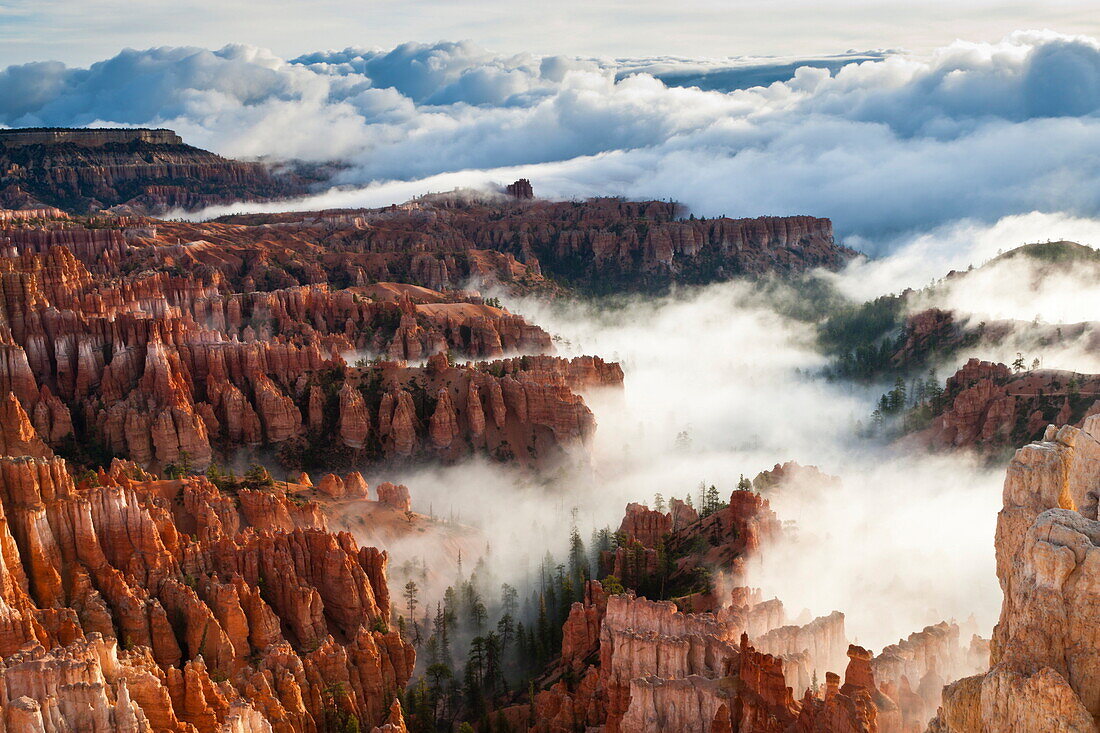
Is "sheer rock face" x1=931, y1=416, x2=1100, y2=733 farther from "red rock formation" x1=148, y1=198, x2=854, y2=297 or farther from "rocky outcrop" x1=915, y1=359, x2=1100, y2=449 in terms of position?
"red rock formation" x1=148, y1=198, x2=854, y2=297

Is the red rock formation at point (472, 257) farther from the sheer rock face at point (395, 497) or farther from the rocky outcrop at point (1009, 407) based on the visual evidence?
the rocky outcrop at point (1009, 407)

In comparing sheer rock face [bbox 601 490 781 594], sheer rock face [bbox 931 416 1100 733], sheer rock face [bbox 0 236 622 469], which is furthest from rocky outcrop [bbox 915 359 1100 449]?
sheer rock face [bbox 931 416 1100 733]

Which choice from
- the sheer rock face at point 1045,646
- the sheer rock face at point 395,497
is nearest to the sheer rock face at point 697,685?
the sheer rock face at point 1045,646

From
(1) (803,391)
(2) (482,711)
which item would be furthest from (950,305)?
(2) (482,711)

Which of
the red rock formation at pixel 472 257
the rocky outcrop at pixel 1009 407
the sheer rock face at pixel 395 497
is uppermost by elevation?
the red rock formation at pixel 472 257

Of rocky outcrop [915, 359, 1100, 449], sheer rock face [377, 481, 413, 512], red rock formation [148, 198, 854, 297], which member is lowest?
sheer rock face [377, 481, 413, 512]

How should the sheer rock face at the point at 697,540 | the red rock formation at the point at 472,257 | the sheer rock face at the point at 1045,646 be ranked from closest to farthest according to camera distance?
the sheer rock face at the point at 1045,646
the sheer rock face at the point at 697,540
the red rock formation at the point at 472,257

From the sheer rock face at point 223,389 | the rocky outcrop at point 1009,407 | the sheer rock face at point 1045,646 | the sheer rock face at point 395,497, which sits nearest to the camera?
the sheer rock face at point 1045,646

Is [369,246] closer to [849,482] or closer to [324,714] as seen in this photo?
[849,482]

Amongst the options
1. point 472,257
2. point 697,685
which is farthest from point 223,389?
point 472,257
